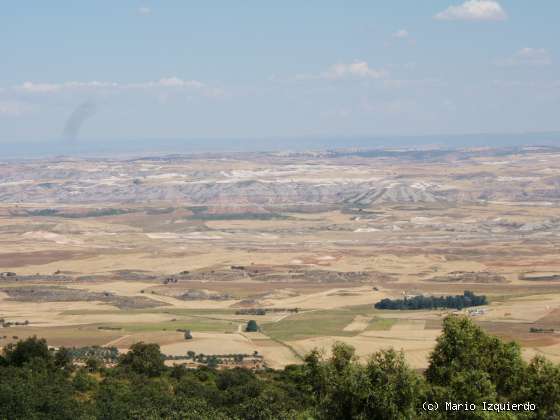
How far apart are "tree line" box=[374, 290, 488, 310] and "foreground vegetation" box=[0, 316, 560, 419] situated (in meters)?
44.4

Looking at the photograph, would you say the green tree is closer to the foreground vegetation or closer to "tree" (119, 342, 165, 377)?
the foreground vegetation

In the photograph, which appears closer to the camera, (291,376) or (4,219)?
(291,376)

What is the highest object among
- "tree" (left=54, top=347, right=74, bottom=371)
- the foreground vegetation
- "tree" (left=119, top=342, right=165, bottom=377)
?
the foreground vegetation

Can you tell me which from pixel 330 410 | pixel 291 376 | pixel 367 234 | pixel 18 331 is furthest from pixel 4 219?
pixel 330 410

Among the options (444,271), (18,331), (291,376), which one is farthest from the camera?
(444,271)

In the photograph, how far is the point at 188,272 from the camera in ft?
385

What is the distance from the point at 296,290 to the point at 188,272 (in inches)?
736

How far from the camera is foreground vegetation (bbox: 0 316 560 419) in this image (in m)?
28.9

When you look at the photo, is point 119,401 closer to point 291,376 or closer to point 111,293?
point 291,376

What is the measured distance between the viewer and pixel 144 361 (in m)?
49.8

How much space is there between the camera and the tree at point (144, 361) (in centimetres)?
4923

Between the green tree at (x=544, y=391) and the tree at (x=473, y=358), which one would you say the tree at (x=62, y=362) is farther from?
the green tree at (x=544, y=391)

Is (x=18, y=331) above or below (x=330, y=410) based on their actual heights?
below

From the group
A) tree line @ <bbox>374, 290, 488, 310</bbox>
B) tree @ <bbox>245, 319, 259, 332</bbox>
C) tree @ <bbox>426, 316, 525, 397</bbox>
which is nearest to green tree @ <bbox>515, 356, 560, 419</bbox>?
tree @ <bbox>426, 316, 525, 397</bbox>
